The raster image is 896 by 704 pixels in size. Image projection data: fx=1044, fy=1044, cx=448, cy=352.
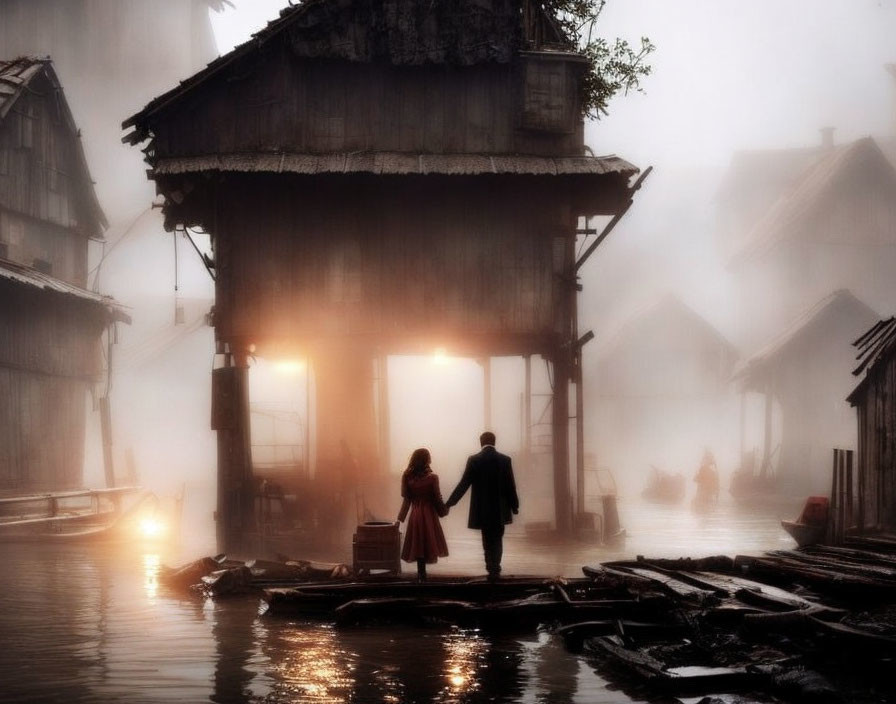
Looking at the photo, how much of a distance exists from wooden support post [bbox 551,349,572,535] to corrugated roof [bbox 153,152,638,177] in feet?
12.3

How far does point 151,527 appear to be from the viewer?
28234mm

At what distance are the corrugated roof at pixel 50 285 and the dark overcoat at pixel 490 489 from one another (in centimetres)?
1646

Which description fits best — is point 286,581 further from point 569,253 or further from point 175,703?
point 569,253

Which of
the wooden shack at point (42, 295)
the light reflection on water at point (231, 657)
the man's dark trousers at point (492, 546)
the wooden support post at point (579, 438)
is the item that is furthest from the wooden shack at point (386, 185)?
the wooden shack at point (42, 295)

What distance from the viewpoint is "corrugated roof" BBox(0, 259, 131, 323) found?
26.5 metres

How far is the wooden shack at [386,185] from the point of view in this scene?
2078 centimetres

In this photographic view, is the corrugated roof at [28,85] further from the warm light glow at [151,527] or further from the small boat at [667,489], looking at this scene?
the small boat at [667,489]

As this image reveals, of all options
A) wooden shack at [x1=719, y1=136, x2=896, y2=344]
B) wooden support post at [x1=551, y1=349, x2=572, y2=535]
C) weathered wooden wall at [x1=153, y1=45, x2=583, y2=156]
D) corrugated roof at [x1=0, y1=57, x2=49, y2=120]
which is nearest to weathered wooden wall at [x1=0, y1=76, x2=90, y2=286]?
corrugated roof at [x1=0, y1=57, x2=49, y2=120]

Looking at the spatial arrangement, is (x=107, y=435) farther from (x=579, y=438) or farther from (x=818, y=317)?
(x=818, y=317)

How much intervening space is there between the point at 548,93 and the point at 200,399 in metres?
37.0

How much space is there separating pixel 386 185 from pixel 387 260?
1529mm

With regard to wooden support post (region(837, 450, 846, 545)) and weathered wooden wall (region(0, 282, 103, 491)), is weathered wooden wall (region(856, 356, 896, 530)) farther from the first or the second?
weathered wooden wall (region(0, 282, 103, 491))

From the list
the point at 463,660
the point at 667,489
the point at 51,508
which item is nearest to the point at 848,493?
the point at 463,660

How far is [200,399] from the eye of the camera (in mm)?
54219
